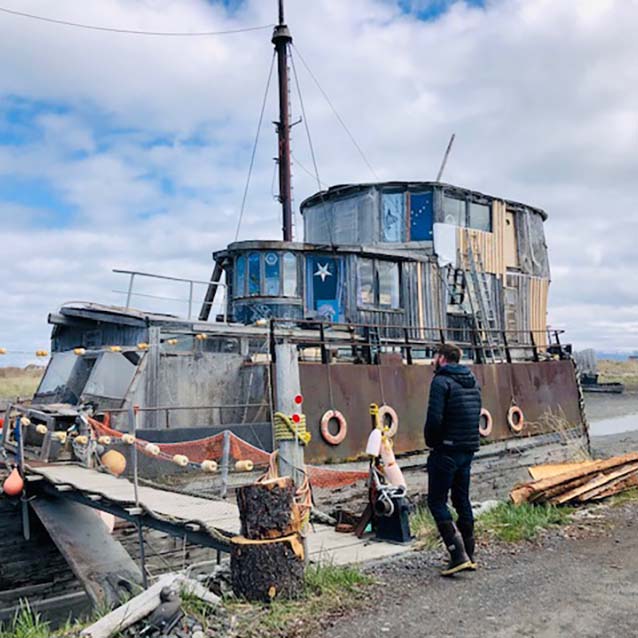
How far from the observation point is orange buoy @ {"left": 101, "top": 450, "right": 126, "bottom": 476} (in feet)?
35.3

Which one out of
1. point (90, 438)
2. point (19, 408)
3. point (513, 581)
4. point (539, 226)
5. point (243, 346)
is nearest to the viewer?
point (513, 581)

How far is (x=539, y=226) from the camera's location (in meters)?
23.6

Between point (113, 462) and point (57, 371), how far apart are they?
5489mm

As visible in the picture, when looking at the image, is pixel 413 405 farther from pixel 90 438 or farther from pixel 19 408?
pixel 19 408

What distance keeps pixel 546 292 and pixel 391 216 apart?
23.1 feet

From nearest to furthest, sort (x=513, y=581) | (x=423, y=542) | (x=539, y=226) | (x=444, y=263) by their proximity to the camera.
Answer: (x=513, y=581) → (x=423, y=542) → (x=444, y=263) → (x=539, y=226)

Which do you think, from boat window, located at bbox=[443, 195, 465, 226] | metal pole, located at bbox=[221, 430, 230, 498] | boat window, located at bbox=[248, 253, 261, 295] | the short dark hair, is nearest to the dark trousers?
the short dark hair

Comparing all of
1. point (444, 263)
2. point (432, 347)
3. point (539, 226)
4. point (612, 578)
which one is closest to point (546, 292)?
point (539, 226)

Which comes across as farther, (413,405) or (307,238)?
(307,238)

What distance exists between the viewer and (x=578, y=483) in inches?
320

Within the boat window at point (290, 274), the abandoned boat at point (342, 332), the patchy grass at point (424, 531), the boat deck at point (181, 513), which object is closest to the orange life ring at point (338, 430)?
the abandoned boat at point (342, 332)

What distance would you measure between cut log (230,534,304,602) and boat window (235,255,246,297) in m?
12.9

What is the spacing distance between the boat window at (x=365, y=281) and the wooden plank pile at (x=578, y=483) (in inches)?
377

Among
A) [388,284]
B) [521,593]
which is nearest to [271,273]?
[388,284]
